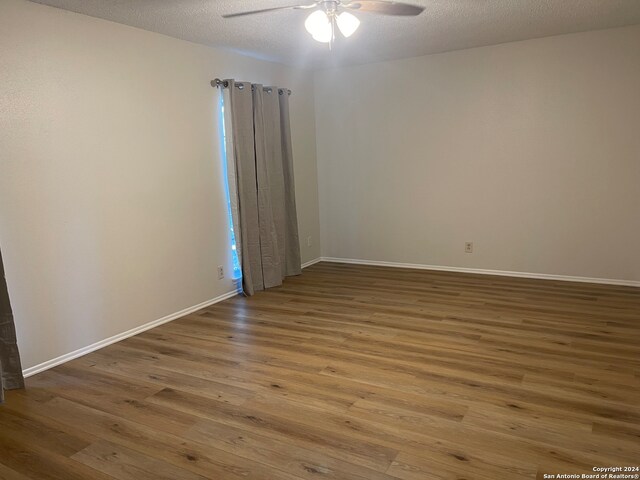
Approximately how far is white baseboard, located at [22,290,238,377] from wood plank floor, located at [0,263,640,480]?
0.26 feet

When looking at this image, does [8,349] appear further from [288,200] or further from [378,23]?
[378,23]

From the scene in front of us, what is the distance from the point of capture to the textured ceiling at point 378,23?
3.18 meters

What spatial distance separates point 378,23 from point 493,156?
1949 millimetres

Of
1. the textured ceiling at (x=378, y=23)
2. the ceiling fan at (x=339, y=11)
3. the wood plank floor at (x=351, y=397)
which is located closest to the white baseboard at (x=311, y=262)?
the wood plank floor at (x=351, y=397)

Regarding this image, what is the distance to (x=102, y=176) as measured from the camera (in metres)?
3.44

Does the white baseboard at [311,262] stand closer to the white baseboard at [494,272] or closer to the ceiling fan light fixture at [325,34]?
the white baseboard at [494,272]

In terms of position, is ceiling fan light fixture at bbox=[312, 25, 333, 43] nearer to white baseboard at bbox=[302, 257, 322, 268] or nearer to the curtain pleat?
the curtain pleat

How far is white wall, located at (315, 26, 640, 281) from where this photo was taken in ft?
14.3

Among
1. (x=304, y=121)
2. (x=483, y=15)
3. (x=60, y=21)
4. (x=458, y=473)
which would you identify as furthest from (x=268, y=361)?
(x=304, y=121)

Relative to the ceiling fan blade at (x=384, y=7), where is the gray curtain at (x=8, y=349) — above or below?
below

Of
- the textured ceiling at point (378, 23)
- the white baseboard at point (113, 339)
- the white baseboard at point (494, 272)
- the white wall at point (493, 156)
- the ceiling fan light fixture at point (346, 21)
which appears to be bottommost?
the white baseboard at point (494, 272)

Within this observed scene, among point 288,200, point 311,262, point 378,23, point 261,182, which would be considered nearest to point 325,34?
Answer: point 378,23

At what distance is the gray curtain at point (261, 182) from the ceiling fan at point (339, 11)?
1702 mm

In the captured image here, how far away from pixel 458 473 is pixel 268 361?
149cm
